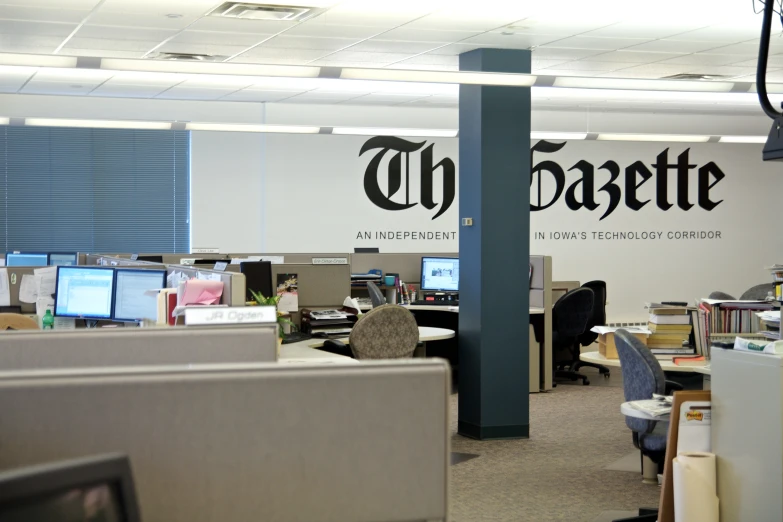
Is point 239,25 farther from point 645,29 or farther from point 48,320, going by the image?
point 645,29

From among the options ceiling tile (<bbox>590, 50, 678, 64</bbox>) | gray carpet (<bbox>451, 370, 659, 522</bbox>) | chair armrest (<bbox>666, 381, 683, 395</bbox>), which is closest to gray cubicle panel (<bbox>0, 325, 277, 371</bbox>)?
gray carpet (<bbox>451, 370, 659, 522</bbox>)

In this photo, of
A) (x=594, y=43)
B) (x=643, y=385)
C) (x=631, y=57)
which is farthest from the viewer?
(x=631, y=57)

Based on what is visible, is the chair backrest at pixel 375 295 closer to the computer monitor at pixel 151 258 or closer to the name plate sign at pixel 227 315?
the computer monitor at pixel 151 258

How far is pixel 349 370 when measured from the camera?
165 cm

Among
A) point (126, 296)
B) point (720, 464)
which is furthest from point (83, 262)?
point (720, 464)

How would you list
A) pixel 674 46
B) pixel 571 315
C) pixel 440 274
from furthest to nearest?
pixel 440 274 → pixel 571 315 → pixel 674 46

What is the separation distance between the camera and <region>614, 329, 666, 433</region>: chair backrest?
4.39 m

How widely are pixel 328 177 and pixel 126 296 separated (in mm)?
5520

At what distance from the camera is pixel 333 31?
608 cm

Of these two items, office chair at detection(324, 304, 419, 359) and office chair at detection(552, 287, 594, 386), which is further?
office chair at detection(552, 287, 594, 386)

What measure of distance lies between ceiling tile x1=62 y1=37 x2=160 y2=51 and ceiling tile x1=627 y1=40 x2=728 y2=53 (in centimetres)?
353

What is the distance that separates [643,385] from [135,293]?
9.31 feet

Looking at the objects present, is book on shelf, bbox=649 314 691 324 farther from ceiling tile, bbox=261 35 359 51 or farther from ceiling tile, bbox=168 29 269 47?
ceiling tile, bbox=168 29 269 47

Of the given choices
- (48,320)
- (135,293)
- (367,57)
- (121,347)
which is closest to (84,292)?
(48,320)
